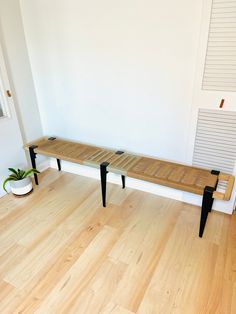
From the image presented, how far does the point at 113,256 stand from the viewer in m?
Answer: 1.59

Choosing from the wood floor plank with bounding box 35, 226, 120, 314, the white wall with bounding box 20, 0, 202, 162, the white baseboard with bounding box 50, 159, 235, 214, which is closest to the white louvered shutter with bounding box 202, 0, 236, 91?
the white wall with bounding box 20, 0, 202, 162

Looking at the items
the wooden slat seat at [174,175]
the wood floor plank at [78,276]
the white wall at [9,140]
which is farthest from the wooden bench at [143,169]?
the wood floor plank at [78,276]

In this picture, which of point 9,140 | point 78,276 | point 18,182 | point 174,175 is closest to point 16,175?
point 18,182

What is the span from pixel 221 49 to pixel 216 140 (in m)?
0.60

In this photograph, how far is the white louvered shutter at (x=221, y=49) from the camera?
4.68ft

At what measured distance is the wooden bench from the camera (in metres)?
1.61

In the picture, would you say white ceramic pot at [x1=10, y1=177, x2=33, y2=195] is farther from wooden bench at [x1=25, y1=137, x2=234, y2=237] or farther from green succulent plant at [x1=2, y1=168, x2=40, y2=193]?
wooden bench at [x1=25, y1=137, x2=234, y2=237]

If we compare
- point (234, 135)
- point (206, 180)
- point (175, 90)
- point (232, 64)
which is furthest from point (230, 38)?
point (206, 180)

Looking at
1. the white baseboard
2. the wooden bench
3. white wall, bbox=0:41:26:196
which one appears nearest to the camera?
the wooden bench

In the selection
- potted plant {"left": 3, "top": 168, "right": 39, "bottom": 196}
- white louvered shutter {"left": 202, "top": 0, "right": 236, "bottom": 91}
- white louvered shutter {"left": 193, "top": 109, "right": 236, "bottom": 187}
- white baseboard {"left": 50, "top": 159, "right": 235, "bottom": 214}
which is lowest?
white baseboard {"left": 50, "top": 159, "right": 235, "bottom": 214}

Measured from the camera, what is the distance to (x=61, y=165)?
2.61 meters

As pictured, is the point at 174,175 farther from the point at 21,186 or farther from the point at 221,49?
the point at 21,186

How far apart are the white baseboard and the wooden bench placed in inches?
5.1

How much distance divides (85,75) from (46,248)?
1418 mm
